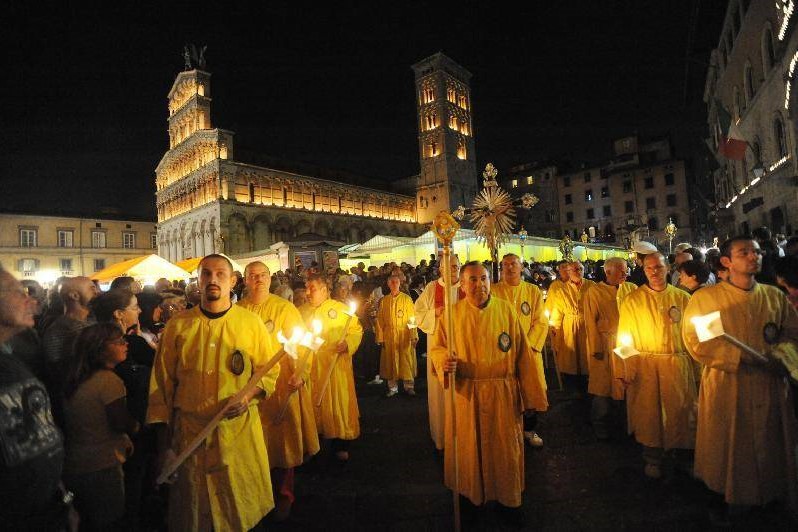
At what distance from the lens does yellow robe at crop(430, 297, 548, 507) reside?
330 centimetres

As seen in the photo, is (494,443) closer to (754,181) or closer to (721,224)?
(754,181)

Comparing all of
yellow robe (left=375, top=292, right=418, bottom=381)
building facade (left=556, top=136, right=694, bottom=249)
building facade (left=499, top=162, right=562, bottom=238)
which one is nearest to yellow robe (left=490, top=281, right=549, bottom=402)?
yellow robe (left=375, top=292, right=418, bottom=381)

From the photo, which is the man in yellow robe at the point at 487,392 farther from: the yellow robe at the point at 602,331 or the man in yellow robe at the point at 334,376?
the yellow robe at the point at 602,331

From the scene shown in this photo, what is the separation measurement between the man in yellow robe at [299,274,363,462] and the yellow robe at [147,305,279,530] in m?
1.72

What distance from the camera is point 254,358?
300 centimetres

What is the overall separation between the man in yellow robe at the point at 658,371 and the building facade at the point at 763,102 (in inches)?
519

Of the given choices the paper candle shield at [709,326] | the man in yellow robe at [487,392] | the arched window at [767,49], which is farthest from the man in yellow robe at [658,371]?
the arched window at [767,49]

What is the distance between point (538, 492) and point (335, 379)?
2.35 m

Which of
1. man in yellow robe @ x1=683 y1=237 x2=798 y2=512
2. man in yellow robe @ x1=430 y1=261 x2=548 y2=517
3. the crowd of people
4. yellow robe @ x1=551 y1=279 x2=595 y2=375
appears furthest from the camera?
yellow robe @ x1=551 y1=279 x2=595 y2=375

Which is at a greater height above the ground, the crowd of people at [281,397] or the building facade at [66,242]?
the building facade at [66,242]

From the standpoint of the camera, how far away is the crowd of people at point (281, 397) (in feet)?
8.71

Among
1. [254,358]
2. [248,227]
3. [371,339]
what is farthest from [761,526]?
[248,227]

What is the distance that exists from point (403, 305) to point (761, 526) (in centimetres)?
535

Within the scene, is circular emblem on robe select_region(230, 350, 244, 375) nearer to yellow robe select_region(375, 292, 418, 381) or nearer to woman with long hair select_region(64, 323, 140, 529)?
woman with long hair select_region(64, 323, 140, 529)
